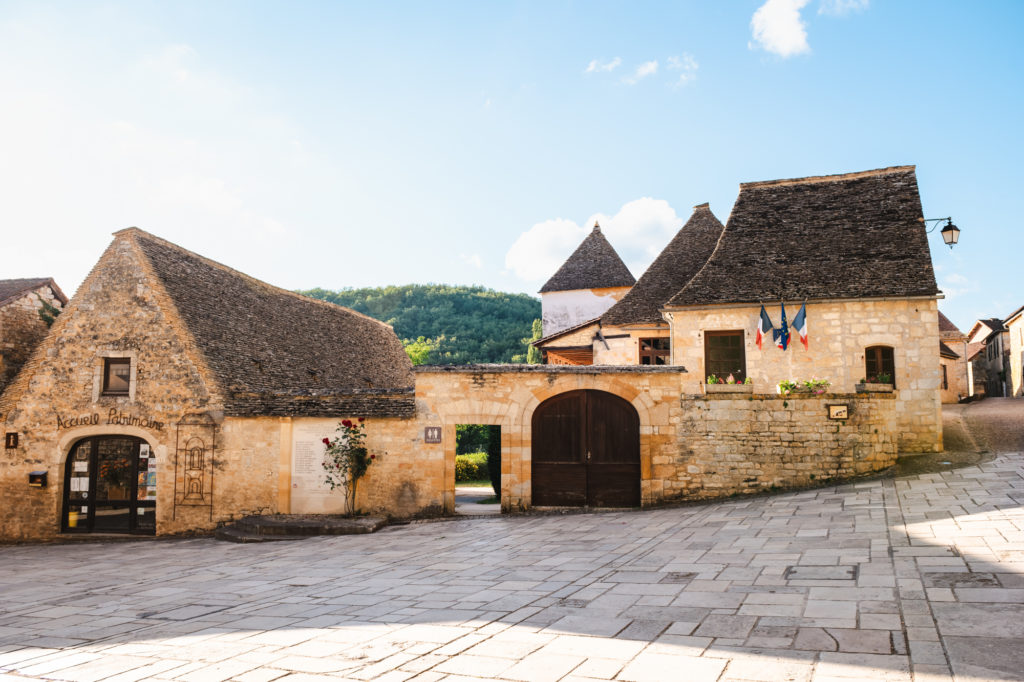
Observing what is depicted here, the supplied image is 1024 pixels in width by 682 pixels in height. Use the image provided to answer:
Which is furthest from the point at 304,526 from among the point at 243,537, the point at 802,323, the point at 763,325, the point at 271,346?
the point at 802,323

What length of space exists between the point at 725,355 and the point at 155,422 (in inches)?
531

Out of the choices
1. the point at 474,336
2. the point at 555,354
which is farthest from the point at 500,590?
the point at 474,336

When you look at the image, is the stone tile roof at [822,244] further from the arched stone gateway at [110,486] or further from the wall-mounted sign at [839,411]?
the arched stone gateway at [110,486]

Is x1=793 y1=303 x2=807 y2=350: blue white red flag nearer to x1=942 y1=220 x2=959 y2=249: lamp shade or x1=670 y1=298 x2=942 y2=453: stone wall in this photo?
x1=670 y1=298 x2=942 y2=453: stone wall

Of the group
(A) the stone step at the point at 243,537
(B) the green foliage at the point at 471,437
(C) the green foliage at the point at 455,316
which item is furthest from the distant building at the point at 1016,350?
(A) the stone step at the point at 243,537

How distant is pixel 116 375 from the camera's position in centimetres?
1508

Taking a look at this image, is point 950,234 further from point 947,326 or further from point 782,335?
point 947,326

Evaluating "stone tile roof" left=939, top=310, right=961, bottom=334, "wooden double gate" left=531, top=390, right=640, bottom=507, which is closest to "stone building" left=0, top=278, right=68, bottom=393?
"wooden double gate" left=531, top=390, right=640, bottom=507

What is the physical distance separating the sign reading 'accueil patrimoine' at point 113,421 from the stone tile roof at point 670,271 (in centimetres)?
1211

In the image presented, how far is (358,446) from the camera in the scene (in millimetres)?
13633

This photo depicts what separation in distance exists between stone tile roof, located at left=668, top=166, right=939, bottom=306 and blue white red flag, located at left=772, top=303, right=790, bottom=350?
2.39 feet

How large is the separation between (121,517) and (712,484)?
41.9 feet

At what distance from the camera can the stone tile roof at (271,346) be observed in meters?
14.1

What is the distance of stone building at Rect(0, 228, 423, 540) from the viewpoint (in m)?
14.0
